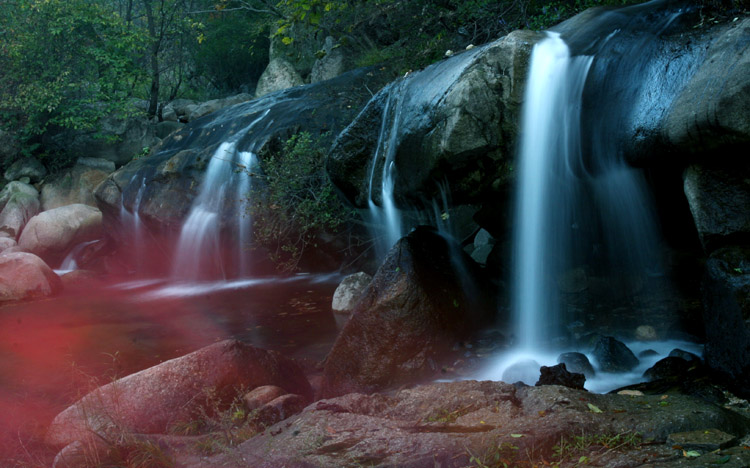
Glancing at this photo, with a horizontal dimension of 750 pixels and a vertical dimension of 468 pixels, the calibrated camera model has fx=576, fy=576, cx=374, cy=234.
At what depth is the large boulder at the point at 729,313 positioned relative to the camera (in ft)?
13.3

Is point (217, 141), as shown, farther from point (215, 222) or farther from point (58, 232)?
point (58, 232)

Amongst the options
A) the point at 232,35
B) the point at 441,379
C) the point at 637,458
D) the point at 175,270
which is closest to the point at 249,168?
the point at 175,270

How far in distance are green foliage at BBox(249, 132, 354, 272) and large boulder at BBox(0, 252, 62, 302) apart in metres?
4.60

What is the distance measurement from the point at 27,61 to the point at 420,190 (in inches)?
592

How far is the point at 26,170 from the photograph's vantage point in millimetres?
18219

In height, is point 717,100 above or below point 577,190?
above

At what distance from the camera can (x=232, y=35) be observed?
22297 mm

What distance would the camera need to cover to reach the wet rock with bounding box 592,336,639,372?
5.16 meters

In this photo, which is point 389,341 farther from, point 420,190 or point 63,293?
point 63,293

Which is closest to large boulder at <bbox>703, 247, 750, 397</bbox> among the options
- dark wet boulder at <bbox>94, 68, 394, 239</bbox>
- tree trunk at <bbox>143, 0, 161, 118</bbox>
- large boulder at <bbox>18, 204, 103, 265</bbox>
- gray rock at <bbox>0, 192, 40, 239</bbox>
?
dark wet boulder at <bbox>94, 68, 394, 239</bbox>

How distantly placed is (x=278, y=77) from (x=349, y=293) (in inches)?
499

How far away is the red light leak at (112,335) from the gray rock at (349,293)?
22 centimetres

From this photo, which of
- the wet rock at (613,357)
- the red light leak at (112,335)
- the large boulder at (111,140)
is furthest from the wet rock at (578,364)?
the large boulder at (111,140)

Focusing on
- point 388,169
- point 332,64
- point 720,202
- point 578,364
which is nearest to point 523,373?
point 578,364
